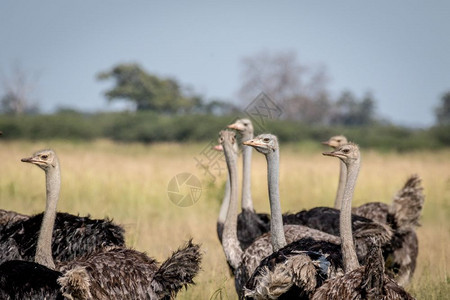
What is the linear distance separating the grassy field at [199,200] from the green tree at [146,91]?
2828cm

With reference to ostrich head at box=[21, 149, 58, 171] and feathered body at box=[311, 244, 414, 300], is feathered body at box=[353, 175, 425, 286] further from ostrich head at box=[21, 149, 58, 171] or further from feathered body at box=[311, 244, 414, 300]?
ostrich head at box=[21, 149, 58, 171]

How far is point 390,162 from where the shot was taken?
21938 mm

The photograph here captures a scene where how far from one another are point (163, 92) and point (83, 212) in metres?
40.9

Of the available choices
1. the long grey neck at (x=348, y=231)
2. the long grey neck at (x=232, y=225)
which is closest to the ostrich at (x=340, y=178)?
the long grey neck at (x=232, y=225)

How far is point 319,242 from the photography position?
18.5 feet

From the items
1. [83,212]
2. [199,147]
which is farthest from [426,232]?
[199,147]

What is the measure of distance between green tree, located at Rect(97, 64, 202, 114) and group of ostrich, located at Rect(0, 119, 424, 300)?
44.8m

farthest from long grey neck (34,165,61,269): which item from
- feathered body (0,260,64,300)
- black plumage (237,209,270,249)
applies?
black plumage (237,209,270,249)

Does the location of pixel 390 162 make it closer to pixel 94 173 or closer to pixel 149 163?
pixel 149 163

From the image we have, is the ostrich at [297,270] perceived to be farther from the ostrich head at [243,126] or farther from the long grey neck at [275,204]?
the ostrich head at [243,126]

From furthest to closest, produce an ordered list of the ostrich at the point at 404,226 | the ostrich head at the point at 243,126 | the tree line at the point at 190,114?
the tree line at the point at 190,114, the ostrich head at the point at 243,126, the ostrich at the point at 404,226

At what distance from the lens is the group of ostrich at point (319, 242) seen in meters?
4.73

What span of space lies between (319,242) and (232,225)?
141 centimetres

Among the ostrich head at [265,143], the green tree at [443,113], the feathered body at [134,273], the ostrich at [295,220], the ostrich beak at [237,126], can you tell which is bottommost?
the feathered body at [134,273]
